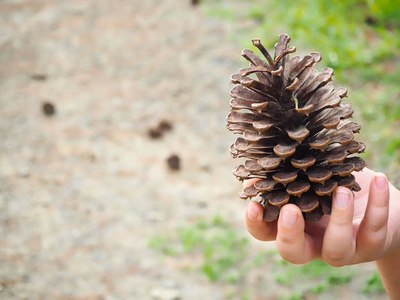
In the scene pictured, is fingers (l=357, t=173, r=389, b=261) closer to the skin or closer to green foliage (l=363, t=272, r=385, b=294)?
the skin

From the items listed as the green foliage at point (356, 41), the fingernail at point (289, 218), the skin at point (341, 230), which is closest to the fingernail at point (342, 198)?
the skin at point (341, 230)

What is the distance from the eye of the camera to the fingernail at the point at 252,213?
129cm

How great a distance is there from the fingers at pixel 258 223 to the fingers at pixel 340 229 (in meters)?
0.16

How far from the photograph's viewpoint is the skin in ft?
3.92

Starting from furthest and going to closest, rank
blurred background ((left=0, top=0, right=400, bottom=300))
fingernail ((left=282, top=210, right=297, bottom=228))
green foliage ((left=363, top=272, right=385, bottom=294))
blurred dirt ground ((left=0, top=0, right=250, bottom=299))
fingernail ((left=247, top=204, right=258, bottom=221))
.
A: blurred dirt ground ((left=0, top=0, right=250, bottom=299))
blurred background ((left=0, top=0, right=400, bottom=300))
green foliage ((left=363, top=272, right=385, bottom=294))
fingernail ((left=247, top=204, right=258, bottom=221))
fingernail ((left=282, top=210, right=297, bottom=228))

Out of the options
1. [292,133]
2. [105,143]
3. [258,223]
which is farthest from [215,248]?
[292,133]

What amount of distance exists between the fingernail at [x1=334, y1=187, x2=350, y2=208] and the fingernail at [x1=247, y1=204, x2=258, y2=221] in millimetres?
213

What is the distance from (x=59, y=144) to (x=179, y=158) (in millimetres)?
1092

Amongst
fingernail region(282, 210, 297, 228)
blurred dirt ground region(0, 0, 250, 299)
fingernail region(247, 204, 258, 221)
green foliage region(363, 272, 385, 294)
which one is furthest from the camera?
blurred dirt ground region(0, 0, 250, 299)

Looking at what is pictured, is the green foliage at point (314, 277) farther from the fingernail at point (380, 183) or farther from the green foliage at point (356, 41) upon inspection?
the fingernail at point (380, 183)

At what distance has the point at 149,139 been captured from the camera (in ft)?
13.9

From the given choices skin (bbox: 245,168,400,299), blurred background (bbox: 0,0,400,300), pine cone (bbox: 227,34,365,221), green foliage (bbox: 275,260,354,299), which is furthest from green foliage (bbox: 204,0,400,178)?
pine cone (bbox: 227,34,365,221)

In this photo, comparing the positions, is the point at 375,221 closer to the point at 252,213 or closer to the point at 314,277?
the point at 252,213

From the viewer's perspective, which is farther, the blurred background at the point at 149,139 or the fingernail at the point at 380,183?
the blurred background at the point at 149,139
